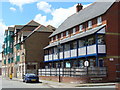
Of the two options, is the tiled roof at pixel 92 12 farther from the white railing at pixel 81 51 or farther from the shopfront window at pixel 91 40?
the white railing at pixel 81 51

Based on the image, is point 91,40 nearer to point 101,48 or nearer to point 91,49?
point 91,49

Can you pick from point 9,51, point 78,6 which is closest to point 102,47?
point 78,6

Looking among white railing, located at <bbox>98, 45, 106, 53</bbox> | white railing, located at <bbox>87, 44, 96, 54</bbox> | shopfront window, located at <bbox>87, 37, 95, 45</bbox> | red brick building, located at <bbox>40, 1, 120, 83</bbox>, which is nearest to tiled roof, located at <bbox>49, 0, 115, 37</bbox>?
red brick building, located at <bbox>40, 1, 120, 83</bbox>

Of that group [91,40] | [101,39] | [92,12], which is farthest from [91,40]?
[92,12]

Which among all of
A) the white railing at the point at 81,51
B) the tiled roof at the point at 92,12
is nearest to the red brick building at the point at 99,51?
the white railing at the point at 81,51

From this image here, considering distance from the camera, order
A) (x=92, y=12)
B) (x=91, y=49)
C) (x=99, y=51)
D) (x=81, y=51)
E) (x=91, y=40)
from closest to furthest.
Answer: (x=99, y=51) < (x=91, y=49) < (x=81, y=51) < (x=91, y=40) < (x=92, y=12)

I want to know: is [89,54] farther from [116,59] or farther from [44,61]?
[44,61]

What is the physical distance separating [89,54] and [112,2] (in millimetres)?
7690

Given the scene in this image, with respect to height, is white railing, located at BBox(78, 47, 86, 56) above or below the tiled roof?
below

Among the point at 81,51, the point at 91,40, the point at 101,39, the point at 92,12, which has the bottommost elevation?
the point at 81,51

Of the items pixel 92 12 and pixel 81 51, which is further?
pixel 92 12

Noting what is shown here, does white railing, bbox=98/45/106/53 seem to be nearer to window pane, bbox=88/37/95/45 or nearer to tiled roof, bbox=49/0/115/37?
window pane, bbox=88/37/95/45

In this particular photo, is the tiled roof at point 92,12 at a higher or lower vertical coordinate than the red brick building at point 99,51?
higher

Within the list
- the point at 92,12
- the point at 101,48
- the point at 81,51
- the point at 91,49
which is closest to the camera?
the point at 101,48
